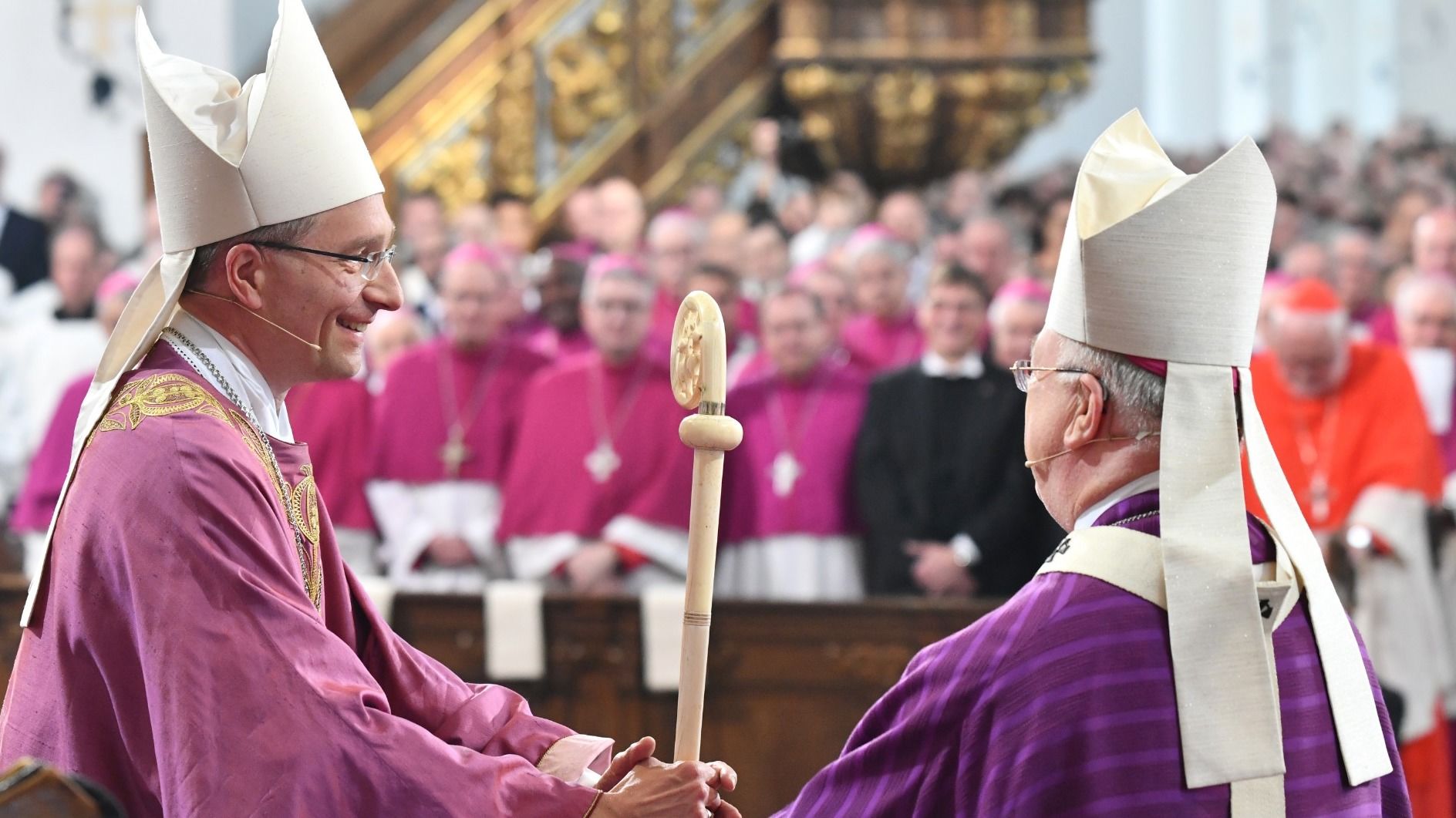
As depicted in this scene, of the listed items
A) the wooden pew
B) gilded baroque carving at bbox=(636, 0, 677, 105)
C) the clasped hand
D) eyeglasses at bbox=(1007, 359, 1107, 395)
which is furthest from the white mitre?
gilded baroque carving at bbox=(636, 0, 677, 105)

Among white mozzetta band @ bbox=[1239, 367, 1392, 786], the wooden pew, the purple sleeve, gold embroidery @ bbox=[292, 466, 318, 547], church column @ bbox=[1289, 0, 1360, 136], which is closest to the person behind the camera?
white mozzetta band @ bbox=[1239, 367, 1392, 786]

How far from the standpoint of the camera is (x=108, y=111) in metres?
9.02

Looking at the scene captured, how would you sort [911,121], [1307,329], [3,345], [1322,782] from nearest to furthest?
[1322,782] < [1307,329] < [3,345] < [911,121]

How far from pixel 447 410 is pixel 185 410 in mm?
5055

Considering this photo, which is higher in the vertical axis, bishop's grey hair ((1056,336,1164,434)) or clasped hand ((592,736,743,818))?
bishop's grey hair ((1056,336,1164,434))

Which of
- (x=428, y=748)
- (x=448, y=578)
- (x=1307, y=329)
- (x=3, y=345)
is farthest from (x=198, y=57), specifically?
(x=428, y=748)

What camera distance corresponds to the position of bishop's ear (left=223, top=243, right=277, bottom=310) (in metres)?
3.11

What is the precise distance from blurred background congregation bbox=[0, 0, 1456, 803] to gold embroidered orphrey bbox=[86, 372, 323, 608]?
3.52 metres

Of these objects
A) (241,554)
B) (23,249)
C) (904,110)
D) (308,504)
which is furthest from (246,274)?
(904,110)

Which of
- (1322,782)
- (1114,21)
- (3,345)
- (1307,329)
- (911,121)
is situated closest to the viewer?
(1322,782)

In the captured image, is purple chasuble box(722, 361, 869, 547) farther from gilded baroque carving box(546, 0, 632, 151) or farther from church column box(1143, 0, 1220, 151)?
church column box(1143, 0, 1220, 151)

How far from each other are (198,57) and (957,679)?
7.04 metres

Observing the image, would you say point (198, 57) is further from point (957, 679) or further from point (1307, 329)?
point (957, 679)

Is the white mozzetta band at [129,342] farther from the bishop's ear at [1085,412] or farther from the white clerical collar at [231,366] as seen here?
the bishop's ear at [1085,412]
